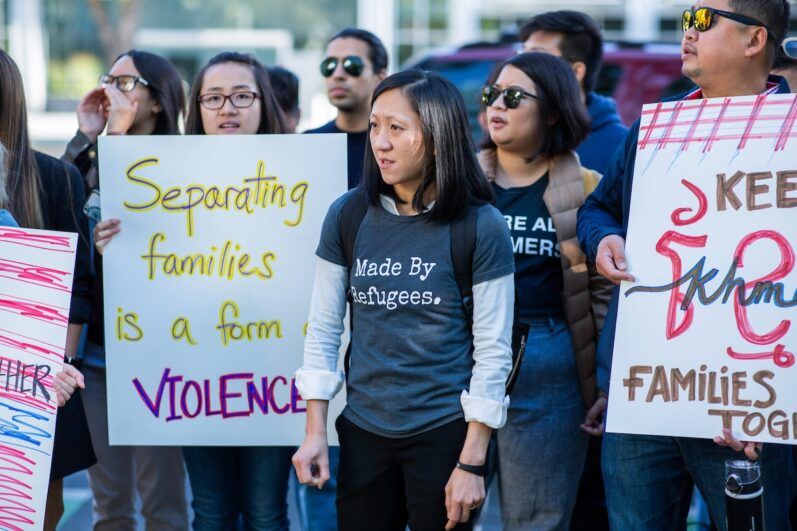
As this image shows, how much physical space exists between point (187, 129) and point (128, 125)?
9.3 inches

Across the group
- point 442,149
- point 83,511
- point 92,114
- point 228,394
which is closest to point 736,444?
point 442,149

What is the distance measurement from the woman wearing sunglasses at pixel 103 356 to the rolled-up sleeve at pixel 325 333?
110 centimetres

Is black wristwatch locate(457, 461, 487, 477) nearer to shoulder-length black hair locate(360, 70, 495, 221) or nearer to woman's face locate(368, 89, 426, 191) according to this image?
shoulder-length black hair locate(360, 70, 495, 221)

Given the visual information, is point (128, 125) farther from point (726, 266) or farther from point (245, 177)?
point (726, 266)

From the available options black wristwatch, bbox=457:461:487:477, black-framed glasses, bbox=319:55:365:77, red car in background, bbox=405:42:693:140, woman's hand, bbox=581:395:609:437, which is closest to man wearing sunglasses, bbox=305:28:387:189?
black-framed glasses, bbox=319:55:365:77

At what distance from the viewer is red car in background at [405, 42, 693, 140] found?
8297mm

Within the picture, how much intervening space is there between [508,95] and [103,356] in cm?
168

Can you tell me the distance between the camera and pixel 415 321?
275cm

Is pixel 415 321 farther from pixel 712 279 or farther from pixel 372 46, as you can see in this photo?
pixel 372 46

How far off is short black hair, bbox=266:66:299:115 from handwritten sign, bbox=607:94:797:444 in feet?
8.14

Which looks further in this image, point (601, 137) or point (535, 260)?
point (601, 137)

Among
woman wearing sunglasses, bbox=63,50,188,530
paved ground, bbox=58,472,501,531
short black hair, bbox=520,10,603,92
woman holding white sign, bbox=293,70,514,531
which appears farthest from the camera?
paved ground, bbox=58,472,501,531

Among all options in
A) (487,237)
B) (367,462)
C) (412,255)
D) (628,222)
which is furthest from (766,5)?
(367,462)

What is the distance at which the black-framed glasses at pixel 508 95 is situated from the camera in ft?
11.1
